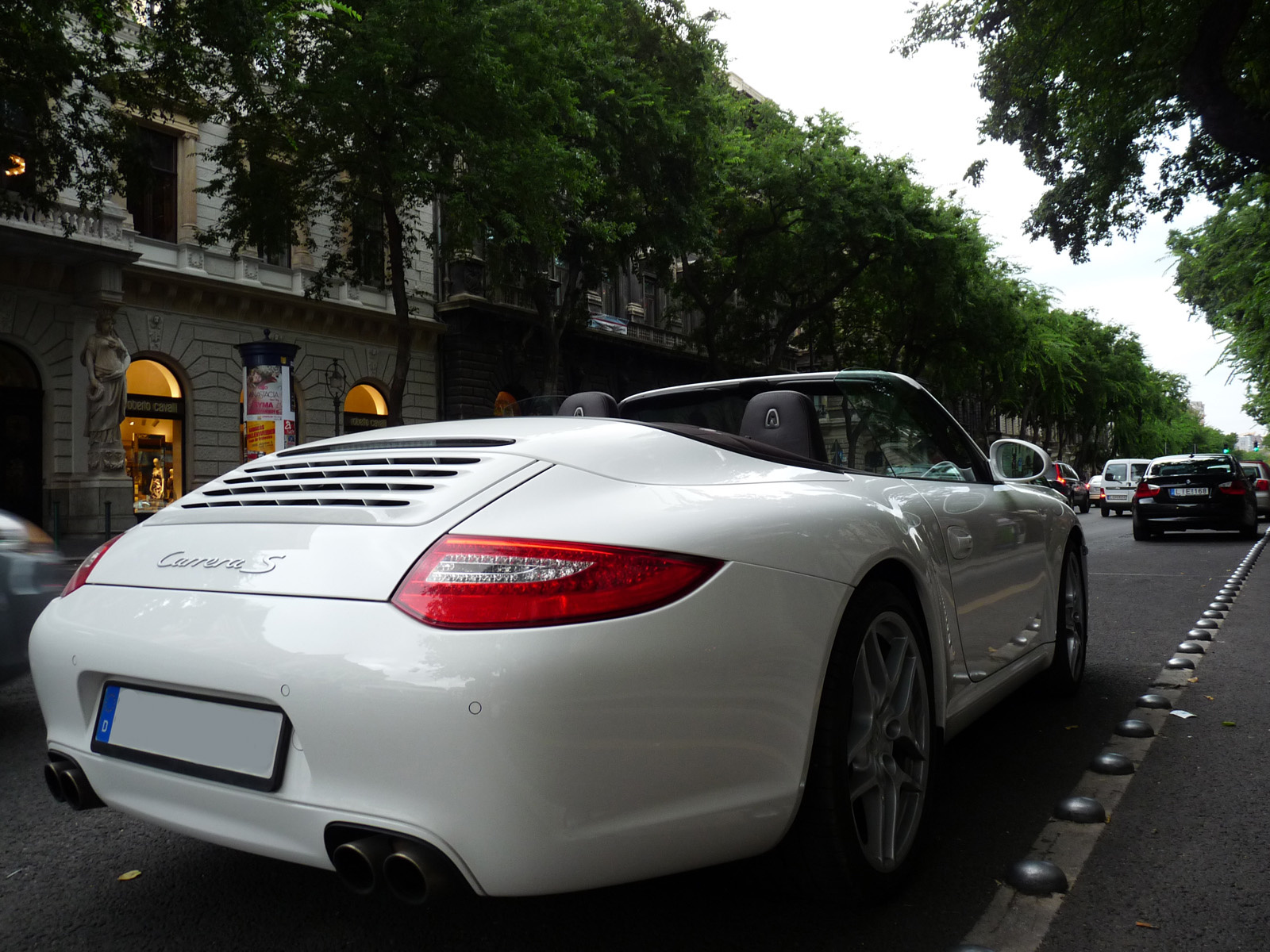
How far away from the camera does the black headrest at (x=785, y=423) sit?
9.66 ft

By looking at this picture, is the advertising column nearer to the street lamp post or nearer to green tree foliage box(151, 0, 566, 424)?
green tree foliage box(151, 0, 566, 424)

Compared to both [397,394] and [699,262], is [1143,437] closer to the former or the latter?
[699,262]

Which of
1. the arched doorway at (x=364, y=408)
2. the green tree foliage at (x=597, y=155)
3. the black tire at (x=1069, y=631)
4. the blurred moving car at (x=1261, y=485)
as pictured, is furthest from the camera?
the arched doorway at (x=364, y=408)

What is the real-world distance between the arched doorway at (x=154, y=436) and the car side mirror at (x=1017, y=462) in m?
19.1

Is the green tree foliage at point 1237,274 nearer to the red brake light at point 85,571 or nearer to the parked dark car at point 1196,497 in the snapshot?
the parked dark car at point 1196,497

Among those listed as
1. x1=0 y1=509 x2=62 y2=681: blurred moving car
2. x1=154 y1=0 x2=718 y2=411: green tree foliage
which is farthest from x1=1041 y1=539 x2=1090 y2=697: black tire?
x1=154 y1=0 x2=718 y2=411: green tree foliage

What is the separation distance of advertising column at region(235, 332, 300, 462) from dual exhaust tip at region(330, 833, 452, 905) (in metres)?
15.3

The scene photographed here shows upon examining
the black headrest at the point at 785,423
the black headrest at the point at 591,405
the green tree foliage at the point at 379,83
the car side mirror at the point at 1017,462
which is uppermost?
the green tree foliage at the point at 379,83

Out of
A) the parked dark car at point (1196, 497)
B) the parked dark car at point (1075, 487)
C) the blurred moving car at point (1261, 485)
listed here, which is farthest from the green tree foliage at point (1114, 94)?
the parked dark car at point (1075, 487)

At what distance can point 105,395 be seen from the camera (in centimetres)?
1892

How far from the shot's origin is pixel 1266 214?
15.3 meters

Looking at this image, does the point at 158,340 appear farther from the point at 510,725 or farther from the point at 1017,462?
the point at 510,725

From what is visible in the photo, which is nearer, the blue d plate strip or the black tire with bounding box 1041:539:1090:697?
the blue d plate strip

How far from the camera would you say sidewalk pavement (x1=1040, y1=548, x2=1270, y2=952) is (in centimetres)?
225
